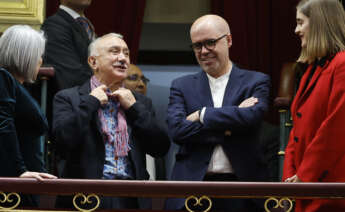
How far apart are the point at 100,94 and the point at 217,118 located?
2.03ft

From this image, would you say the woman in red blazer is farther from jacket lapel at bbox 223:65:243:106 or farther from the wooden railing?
jacket lapel at bbox 223:65:243:106

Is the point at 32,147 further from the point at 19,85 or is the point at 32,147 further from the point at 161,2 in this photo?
the point at 161,2

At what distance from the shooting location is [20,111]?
3309 mm

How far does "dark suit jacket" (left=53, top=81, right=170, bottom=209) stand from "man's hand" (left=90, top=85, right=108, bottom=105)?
0.03 meters

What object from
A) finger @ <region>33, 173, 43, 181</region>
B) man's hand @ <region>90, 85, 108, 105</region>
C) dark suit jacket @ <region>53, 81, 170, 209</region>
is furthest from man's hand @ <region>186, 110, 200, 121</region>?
finger @ <region>33, 173, 43, 181</region>

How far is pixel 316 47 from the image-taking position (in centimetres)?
336

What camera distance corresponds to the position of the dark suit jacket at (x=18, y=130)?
10.4 ft

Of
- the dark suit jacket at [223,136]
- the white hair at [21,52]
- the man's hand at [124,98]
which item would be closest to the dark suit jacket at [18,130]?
the white hair at [21,52]

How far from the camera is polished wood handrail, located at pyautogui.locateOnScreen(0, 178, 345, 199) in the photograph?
3172mm

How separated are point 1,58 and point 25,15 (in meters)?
1.44

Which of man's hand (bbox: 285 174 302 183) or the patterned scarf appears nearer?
man's hand (bbox: 285 174 302 183)

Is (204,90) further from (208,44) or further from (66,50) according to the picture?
(66,50)

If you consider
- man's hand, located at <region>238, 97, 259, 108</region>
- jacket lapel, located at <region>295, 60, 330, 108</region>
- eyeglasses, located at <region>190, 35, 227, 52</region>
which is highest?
eyeglasses, located at <region>190, 35, 227, 52</region>

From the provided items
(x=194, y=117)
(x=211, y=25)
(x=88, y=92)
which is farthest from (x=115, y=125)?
(x=211, y=25)
